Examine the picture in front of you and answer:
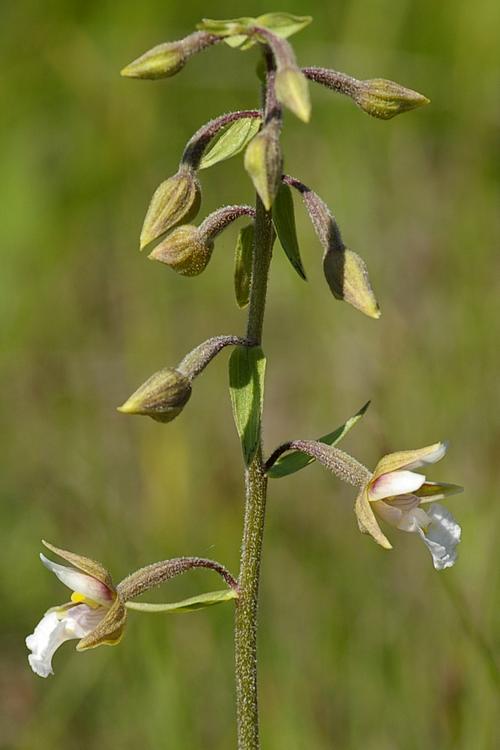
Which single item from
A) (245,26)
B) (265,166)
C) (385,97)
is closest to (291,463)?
(265,166)

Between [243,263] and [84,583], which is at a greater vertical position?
[243,263]

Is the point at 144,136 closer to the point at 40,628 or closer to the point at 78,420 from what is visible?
the point at 78,420

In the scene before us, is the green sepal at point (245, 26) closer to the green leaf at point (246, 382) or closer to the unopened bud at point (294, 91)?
the unopened bud at point (294, 91)

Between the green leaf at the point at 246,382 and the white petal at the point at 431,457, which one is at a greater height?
the green leaf at the point at 246,382

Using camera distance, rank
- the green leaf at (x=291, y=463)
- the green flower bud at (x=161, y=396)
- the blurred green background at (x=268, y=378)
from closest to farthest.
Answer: the green flower bud at (x=161, y=396) < the green leaf at (x=291, y=463) < the blurred green background at (x=268, y=378)

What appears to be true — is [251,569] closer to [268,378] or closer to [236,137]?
[236,137]

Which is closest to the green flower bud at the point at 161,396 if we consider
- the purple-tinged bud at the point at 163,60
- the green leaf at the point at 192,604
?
the green leaf at the point at 192,604
